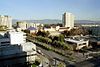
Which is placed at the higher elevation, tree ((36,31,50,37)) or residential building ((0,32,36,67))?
tree ((36,31,50,37))

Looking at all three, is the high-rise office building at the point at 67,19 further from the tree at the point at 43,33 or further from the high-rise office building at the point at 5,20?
the tree at the point at 43,33

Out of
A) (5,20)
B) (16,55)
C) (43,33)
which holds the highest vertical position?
(5,20)

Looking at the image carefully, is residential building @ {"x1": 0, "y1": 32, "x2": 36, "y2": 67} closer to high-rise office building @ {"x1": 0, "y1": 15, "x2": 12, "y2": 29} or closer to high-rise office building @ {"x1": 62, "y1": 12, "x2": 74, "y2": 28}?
high-rise office building @ {"x1": 0, "y1": 15, "x2": 12, "y2": 29}

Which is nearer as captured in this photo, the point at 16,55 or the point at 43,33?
the point at 16,55

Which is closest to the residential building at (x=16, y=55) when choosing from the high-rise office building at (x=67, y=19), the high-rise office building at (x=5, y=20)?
the high-rise office building at (x=5, y=20)

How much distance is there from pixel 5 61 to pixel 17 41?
2.21m

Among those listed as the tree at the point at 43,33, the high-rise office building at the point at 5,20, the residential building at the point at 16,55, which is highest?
the high-rise office building at the point at 5,20

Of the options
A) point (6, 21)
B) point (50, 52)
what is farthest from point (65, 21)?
point (50, 52)

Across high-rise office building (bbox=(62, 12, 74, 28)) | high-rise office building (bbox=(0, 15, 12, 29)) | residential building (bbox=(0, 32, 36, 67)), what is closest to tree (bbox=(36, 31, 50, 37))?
high-rise office building (bbox=(0, 15, 12, 29))

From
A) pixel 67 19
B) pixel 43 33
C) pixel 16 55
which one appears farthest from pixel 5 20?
pixel 16 55

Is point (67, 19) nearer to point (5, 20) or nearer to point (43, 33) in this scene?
point (5, 20)

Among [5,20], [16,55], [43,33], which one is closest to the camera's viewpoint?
[16,55]

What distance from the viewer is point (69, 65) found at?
1029 cm

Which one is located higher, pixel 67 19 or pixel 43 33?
pixel 67 19
